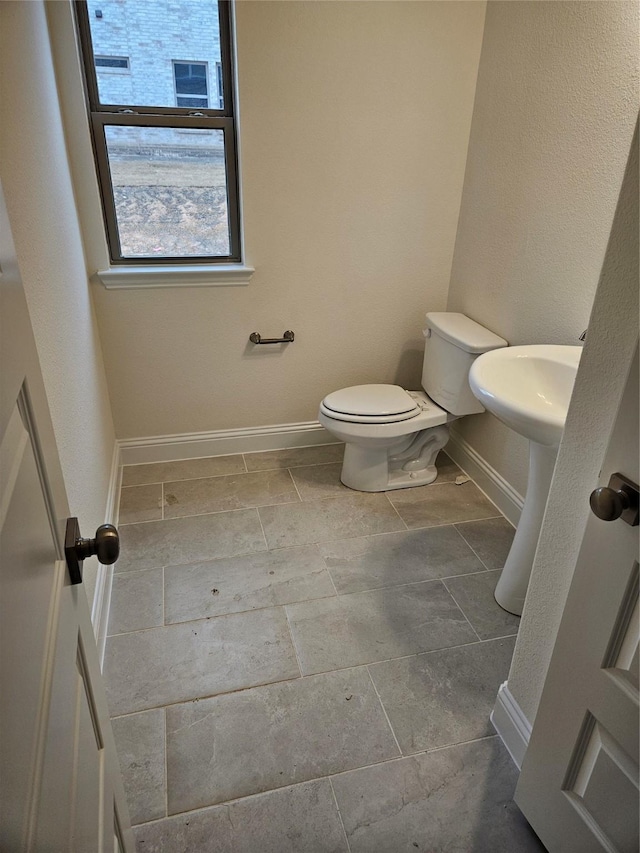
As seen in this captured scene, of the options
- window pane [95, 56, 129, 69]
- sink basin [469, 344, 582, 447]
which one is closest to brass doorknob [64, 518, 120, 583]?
sink basin [469, 344, 582, 447]

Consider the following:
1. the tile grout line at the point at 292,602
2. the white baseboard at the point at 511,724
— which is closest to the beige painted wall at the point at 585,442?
the white baseboard at the point at 511,724

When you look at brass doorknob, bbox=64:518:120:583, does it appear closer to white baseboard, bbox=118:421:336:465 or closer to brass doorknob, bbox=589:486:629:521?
brass doorknob, bbox=589:486:629:521

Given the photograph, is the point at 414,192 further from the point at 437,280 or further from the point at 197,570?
the point at 197,570

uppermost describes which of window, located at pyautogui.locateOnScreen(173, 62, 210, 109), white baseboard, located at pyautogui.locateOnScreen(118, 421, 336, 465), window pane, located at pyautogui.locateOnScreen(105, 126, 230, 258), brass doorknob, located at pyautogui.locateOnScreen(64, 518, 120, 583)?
window, located at pyautogui.locateOnScreen(173, 62, 210, 109)

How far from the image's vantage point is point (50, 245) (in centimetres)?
162

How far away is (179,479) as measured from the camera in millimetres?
2645

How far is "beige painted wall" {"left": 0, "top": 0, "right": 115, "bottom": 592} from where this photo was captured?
1344 mm

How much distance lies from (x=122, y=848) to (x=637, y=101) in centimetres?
217

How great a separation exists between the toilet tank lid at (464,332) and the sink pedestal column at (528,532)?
666mm

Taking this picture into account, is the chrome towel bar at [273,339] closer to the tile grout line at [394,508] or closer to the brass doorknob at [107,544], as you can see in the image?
the tile grout line at [394,508]

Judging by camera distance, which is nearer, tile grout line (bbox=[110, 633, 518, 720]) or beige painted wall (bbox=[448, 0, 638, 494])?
tile grout line (bbox=[110, 633, 518, 720])

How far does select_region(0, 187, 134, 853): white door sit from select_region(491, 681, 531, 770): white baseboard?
39.1 inches

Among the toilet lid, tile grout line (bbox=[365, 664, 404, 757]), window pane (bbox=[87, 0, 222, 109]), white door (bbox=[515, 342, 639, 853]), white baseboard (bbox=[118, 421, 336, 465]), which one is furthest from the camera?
white baseboard (bbox=[118, 421, 336, 465])

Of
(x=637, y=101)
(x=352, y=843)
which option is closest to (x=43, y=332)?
(x=352, y=843)
